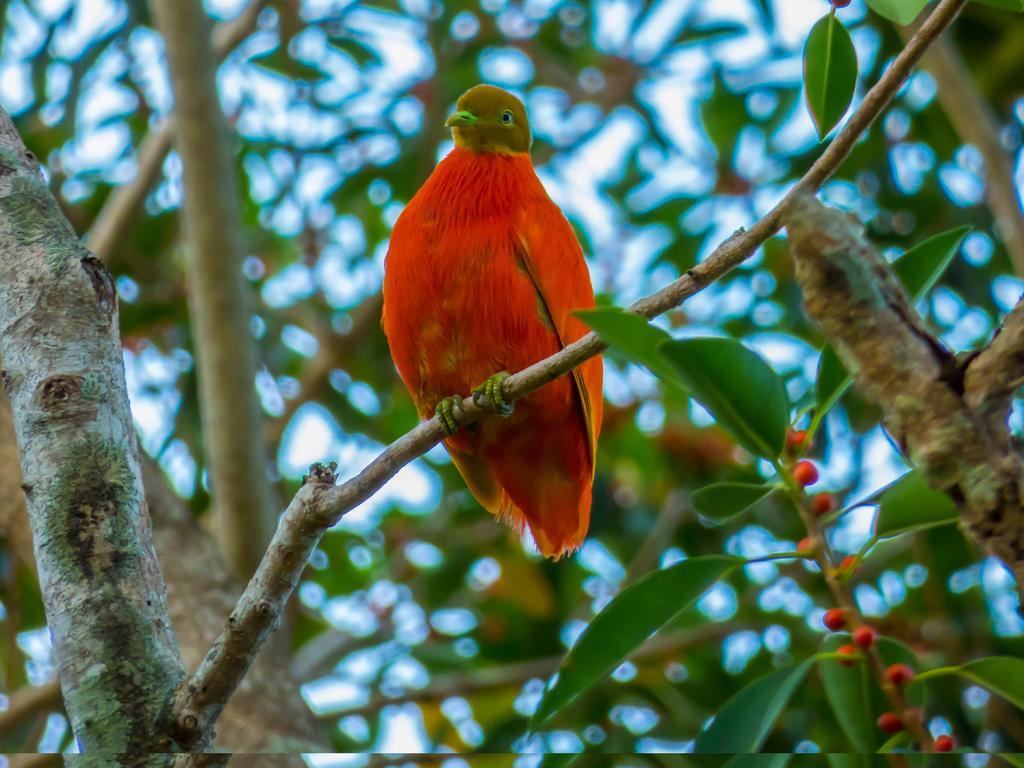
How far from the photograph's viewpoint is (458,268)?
11.5 ft

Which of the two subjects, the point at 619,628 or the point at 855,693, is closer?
the point at 619,628

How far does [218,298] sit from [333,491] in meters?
2.57

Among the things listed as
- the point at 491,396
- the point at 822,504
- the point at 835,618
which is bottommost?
the point at 835,618

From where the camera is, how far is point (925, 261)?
248 cm

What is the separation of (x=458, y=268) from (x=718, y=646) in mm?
2635

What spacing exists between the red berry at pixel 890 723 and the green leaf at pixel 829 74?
1162 mm

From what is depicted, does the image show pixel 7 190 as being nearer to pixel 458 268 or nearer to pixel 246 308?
pixel 458 268

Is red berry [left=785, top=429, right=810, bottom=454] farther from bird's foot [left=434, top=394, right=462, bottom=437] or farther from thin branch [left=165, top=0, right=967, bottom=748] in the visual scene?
bird's foot [left=434, top=394, right=462, bottom=437]

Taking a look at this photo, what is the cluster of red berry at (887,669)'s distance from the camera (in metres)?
2.54

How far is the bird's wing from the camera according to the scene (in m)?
3.56

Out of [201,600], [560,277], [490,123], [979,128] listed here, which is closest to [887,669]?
[560,277]


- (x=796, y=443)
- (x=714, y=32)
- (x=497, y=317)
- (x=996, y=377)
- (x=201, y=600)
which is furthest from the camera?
(x=714, y=32)

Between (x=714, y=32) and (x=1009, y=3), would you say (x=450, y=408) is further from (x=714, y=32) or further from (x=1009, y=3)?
(x=714, y=32)

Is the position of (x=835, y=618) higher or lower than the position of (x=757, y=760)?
higher
